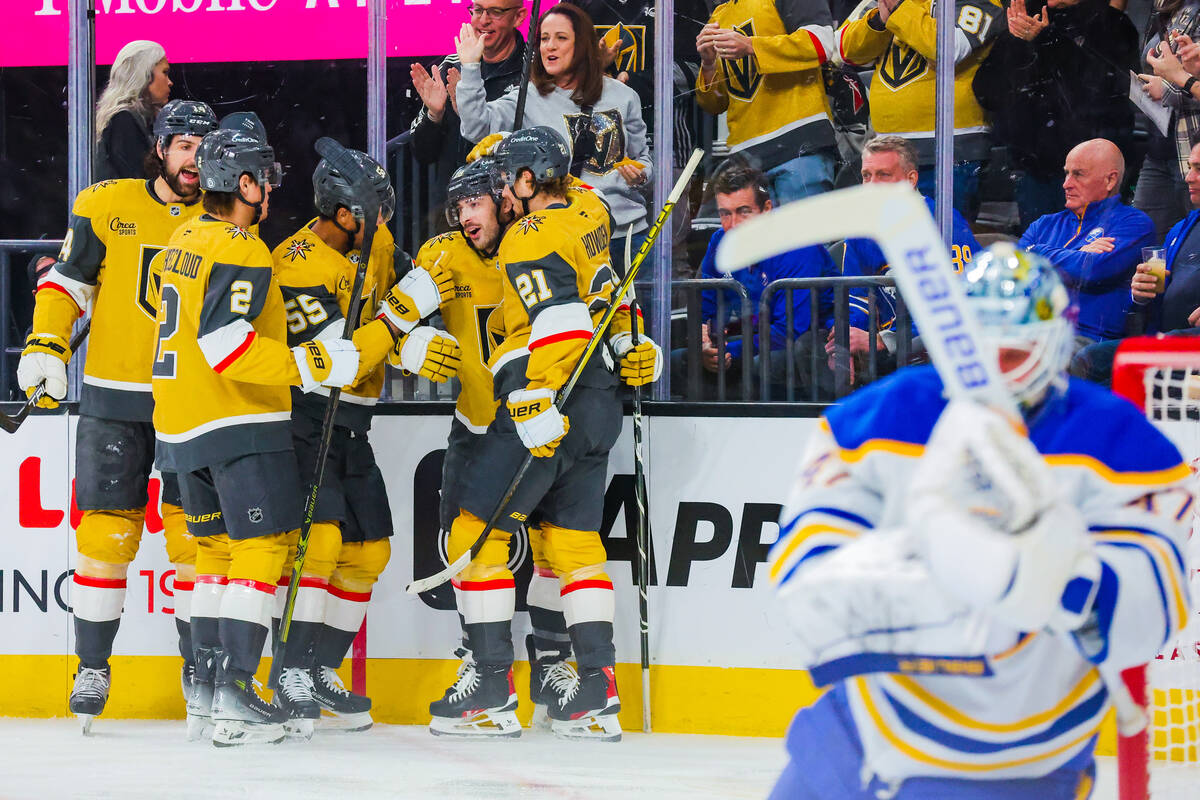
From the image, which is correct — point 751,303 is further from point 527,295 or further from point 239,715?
point 239,715

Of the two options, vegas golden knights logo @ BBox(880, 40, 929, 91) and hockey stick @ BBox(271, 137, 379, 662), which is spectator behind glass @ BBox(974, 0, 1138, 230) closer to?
vegas golden knights logo @ BBox(880, 40, 929, 91)

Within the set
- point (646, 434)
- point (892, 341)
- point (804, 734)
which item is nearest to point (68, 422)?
point (646, 434)

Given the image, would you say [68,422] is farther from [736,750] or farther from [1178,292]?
[1178,292]

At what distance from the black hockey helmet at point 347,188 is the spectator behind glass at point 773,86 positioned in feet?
3.23

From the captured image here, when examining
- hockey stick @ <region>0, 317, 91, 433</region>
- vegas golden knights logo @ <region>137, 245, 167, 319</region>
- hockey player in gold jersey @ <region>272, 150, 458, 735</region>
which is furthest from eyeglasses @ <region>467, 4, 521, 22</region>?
hockey stick @ <region>0, 317, 91, 433</region>

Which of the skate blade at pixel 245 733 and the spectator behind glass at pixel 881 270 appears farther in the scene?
the spectator behind glass at pixel 881 270

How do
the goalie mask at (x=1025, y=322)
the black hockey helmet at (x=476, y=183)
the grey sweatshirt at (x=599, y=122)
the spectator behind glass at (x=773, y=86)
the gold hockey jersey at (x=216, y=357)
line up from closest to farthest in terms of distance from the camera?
the goalie mask at (x=1025, y=322) < the gold hockey jersey at (x=216, y=357) < the black hockey helmet at (x=476, y=183) < the spectator behind glass at (x=773, y=86) < the grey sweatshirt at (x=599, y=122)

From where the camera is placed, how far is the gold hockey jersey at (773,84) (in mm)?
4012

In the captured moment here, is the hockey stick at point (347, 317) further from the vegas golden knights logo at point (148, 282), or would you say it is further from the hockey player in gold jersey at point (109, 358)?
the vegas golden knights logo at point (148, 282)

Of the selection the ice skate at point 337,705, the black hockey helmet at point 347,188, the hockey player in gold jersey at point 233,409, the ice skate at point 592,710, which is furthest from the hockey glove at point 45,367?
the ice skate at point 592,710

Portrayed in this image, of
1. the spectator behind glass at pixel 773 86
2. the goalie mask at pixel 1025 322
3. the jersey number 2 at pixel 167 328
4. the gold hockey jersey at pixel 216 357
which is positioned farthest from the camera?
the spectator behind glass at pixel 773 86

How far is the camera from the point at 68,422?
4023 millimetres

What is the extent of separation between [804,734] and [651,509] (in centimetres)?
228

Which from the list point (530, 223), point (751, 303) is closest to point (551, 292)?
point (530, 223)
